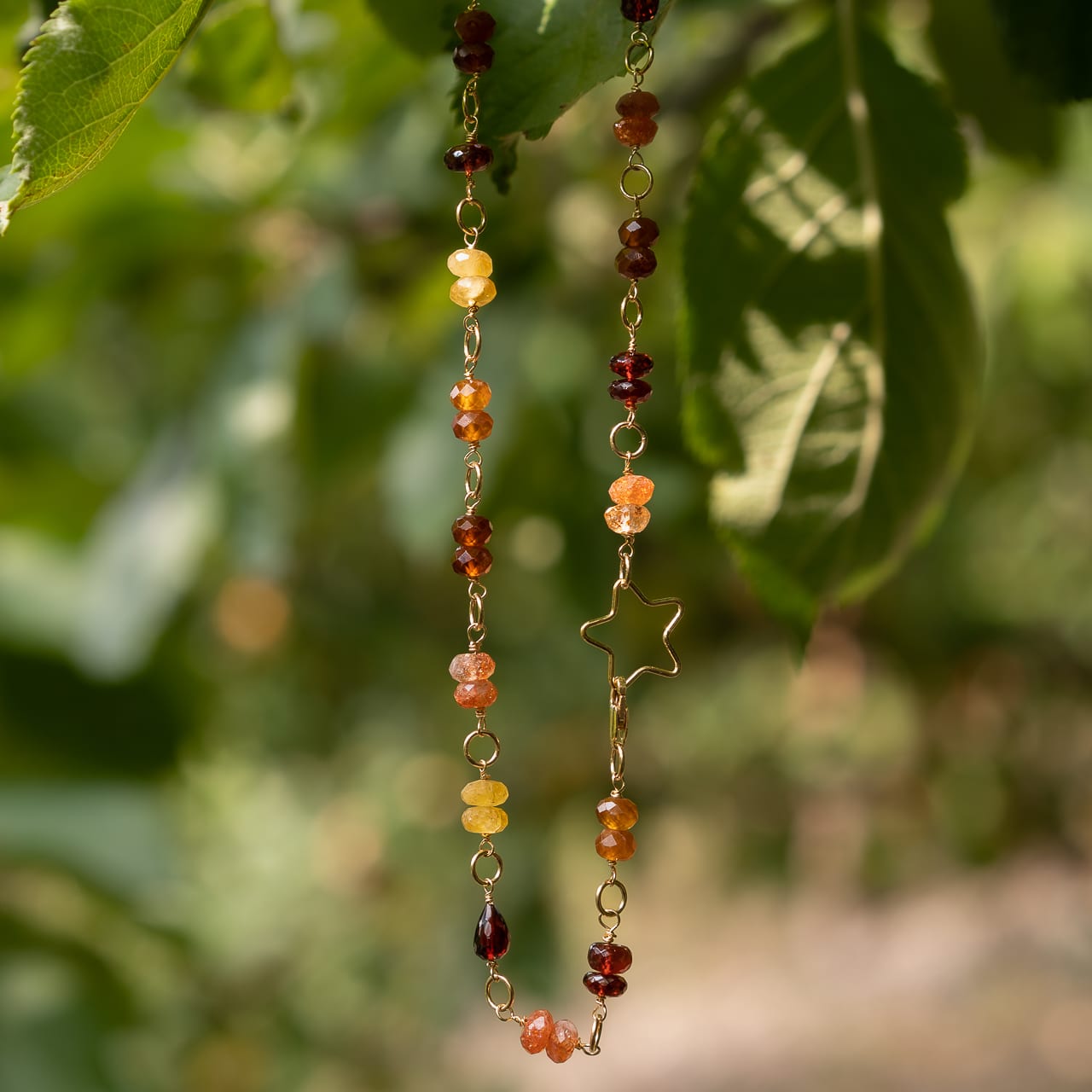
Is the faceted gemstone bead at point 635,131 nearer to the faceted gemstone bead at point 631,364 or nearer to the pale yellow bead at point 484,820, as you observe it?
the faceted gemstone bead at point 631,364

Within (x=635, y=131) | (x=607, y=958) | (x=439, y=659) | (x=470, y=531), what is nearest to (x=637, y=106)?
(x=635, y=131)

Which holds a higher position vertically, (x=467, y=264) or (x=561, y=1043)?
(x=467, y=264)

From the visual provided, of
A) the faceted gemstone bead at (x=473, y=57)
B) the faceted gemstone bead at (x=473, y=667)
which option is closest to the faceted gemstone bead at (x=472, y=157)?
the faceted gemstone bead at (x=473, y=57)

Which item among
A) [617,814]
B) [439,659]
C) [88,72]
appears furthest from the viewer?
[439,659]

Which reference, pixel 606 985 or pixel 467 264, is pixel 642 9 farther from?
pixel 606 985

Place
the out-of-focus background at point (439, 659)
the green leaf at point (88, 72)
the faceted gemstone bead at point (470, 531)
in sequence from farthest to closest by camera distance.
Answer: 1. the out-of-focus background at point (439, 659)
2. the faceted gemstone bead at point (470, 531)
3. the green leaf at point (88, 72)

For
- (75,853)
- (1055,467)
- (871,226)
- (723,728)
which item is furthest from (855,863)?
(871,226)

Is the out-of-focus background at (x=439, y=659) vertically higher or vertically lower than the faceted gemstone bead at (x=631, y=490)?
higher
